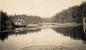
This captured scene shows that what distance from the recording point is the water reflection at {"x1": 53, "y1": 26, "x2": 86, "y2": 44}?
173 centimetres

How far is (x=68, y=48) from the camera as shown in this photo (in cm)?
172

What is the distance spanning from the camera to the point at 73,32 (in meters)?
1.74

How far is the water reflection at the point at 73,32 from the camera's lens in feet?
5.67

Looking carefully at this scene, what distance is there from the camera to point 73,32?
5.69 ft

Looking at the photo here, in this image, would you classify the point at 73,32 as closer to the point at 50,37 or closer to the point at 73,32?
the point at 73,32

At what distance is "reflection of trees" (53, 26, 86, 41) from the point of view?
1729 millimetres

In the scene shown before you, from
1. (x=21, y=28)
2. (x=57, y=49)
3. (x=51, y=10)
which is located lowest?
(x=57, y=49)

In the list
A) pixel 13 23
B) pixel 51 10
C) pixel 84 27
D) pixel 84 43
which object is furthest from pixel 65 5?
pixel 13 23

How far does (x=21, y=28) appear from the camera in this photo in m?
1.75

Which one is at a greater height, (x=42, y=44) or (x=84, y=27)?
(x=84, y=27)

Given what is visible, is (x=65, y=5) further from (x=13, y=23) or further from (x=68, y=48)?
(x=13, y=23)

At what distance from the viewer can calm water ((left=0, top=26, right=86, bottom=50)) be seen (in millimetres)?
1727

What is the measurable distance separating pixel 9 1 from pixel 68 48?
2.23 feet

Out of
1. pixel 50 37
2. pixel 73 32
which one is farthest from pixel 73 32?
pixel 50 37
